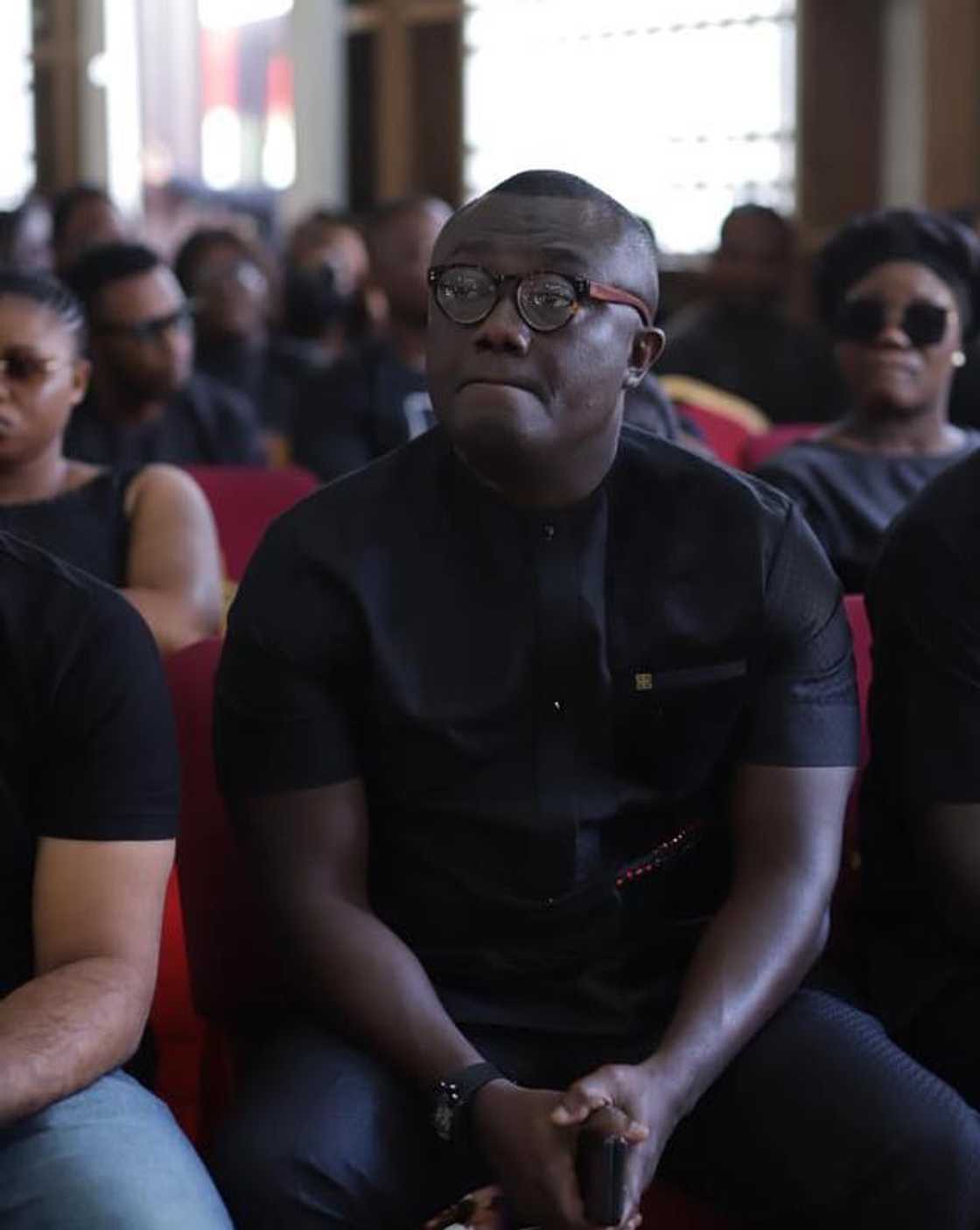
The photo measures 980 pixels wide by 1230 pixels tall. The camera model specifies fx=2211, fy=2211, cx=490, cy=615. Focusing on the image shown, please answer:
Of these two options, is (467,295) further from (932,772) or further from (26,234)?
(26,234)

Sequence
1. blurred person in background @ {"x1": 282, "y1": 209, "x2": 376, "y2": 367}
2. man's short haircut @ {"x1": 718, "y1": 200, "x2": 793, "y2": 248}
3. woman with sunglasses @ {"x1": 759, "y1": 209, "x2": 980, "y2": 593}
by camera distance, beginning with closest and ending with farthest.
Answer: woman with sunglasses @ {"x1": 759, "y1": 209, "x2": 980, "y2": 593}
man's short haircut @ {"x1": 718, "y1": 200, "x2": 793, "y2": 248}
blurred person in background @ {"x1": 282, "y1": 209, "x2": 376, "y2": 367}

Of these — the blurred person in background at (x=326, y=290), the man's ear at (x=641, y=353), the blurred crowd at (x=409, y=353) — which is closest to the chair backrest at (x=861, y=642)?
the man's ear at (x=641, y=353)

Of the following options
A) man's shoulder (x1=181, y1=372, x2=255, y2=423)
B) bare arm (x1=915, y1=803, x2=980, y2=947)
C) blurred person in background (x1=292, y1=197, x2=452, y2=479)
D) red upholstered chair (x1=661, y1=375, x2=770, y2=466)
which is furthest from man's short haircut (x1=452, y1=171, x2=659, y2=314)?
man's shoulder (x1=181, y1=372, x2=255, y2=423)

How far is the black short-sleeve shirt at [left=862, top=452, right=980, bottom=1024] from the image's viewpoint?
2.17 m

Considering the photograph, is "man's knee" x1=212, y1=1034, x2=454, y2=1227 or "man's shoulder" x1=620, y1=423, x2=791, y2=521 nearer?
"man's knee" x1=212, y1=1034, x2=454, y2=1227

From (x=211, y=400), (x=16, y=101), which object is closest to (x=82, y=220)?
(x=211, y=400)

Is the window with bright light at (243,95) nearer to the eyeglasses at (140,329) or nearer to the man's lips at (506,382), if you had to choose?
the eyeglasses at (140,329)

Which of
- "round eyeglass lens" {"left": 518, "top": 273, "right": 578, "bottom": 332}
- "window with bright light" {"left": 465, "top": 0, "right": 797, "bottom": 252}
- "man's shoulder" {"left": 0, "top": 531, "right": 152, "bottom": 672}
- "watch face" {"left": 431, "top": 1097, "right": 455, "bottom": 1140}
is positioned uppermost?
"window with bright light" {"left": 465, "top": 0, "right": 797, "bottom": 252}

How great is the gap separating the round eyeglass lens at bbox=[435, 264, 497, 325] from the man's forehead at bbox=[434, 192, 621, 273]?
0.8 inches

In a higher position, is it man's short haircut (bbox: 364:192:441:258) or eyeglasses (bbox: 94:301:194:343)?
man's short haircut (bbox: 364:192:441:258)

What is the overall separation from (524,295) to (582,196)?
131mm

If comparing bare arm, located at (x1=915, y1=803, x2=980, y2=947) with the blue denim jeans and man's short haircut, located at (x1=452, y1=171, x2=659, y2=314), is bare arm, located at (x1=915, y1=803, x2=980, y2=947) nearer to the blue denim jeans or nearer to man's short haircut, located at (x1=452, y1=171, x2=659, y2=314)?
man's short haircut, located at (x1=452, y1=171, x2=659, y2=314)

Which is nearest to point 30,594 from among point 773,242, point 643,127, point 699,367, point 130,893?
point 130,893

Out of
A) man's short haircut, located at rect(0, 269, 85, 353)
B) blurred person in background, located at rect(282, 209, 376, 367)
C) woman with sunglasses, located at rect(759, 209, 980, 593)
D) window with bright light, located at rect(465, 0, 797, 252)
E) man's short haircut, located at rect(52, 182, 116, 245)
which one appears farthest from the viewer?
man's short haircut, located at rect(52, 182, 116, 245)
